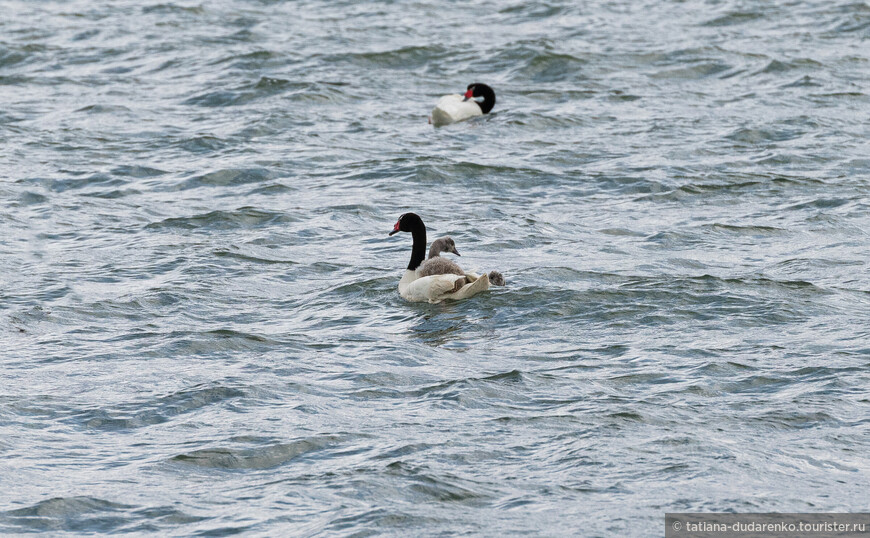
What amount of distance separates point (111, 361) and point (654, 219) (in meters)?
7.03

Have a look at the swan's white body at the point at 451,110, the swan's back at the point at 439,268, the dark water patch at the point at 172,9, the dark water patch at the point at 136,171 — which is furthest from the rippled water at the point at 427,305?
Result: the dark water patch at the point at 172,9

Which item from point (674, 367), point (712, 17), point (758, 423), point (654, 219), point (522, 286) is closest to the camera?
point (758, 423)

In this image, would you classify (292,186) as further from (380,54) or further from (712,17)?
(712,17)

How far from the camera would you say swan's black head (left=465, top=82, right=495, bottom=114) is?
70.6 feet

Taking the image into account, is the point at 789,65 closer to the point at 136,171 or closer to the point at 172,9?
the point at 136,171

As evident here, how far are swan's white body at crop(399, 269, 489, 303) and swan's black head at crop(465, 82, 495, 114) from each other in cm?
892

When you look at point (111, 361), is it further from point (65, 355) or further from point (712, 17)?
point (712, 17)

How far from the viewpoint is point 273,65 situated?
24.2 meters

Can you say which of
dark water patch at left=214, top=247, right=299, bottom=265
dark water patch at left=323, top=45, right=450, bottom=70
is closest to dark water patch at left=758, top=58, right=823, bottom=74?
dark water patch at left=323, top=45, right=450, bottom=70

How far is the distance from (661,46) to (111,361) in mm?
15625

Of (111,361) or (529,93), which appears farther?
(529,93)

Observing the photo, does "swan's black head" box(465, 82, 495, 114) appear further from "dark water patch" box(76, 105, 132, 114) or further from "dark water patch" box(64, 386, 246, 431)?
"dark water patch" box(64, 386, 246, 431)

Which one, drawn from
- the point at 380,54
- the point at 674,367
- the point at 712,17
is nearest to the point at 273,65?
the point at 380,54

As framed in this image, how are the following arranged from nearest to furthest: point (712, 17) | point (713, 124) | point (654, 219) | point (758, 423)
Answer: point (758, 423) → point (654, 219) → point (713, 124) → point (712, 17)
